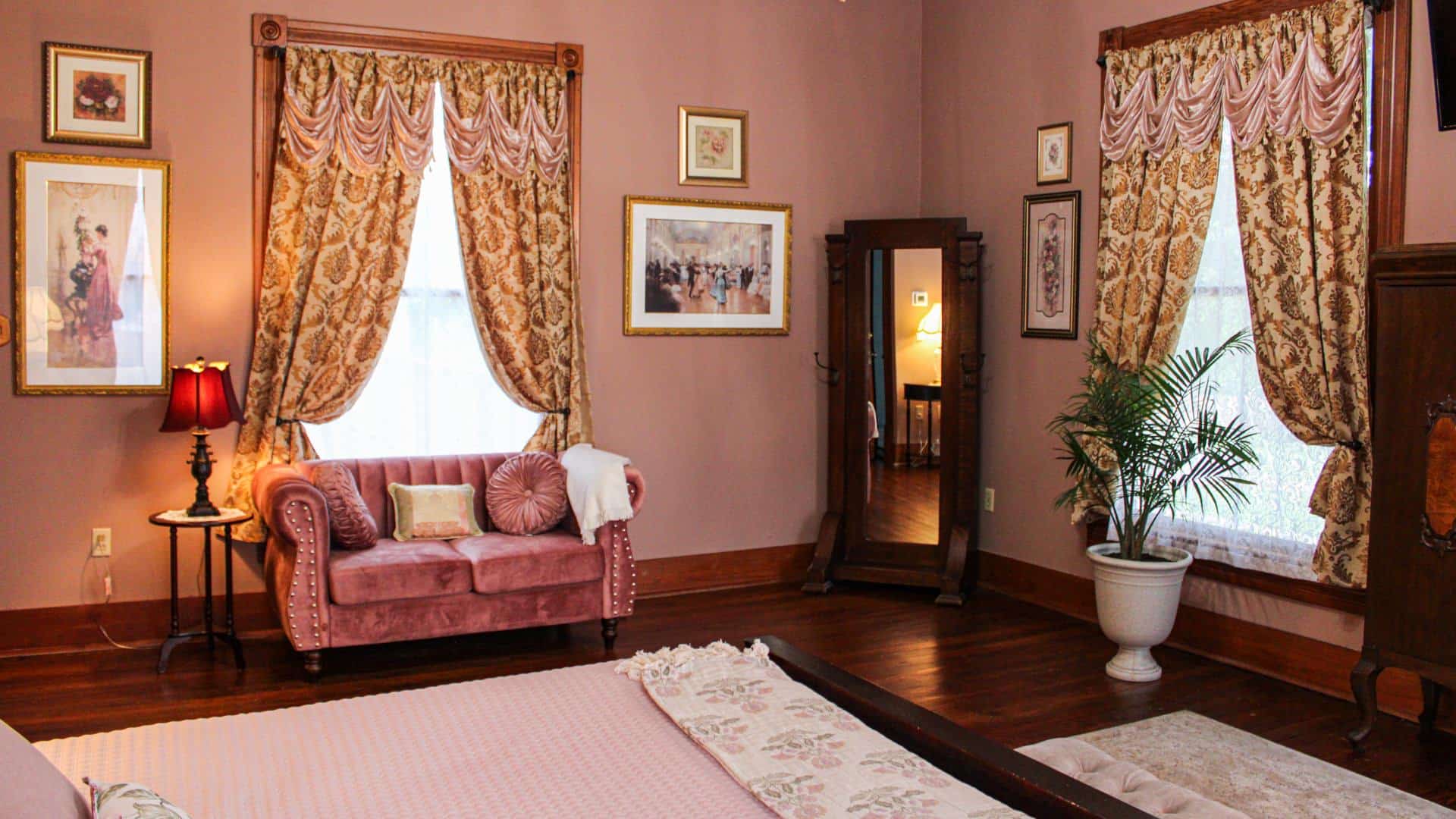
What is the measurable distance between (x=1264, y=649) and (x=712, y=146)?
3463mm

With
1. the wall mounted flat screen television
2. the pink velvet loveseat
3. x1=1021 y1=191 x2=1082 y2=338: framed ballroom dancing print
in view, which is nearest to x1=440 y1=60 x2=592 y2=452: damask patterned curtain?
the pink velvet loveseat

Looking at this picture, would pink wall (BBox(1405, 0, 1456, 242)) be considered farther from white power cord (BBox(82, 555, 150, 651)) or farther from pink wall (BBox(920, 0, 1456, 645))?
white power cord (BBox(82, 555, 150, 651))

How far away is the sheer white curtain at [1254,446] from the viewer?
180 inches

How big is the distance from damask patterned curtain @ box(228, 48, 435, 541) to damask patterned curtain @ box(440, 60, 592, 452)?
9.3 inches

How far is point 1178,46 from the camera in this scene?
4992 mm

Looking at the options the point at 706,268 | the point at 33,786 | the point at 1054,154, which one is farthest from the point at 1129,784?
the point at 706,268

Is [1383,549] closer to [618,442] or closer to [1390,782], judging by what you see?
[1390,782]

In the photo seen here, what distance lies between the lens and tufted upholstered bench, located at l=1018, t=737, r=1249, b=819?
7.68 feet

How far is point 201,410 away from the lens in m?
4.64

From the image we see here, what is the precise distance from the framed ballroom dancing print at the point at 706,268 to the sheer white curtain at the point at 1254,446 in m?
2.11

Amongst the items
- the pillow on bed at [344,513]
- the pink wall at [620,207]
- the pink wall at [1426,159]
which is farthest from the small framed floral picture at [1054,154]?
the pillow on bed at [344,513]

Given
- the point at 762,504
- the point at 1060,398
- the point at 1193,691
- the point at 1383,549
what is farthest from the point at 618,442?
the point at 1383,549

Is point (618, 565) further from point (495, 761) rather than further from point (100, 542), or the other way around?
point (495, 761)

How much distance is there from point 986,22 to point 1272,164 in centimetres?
203
